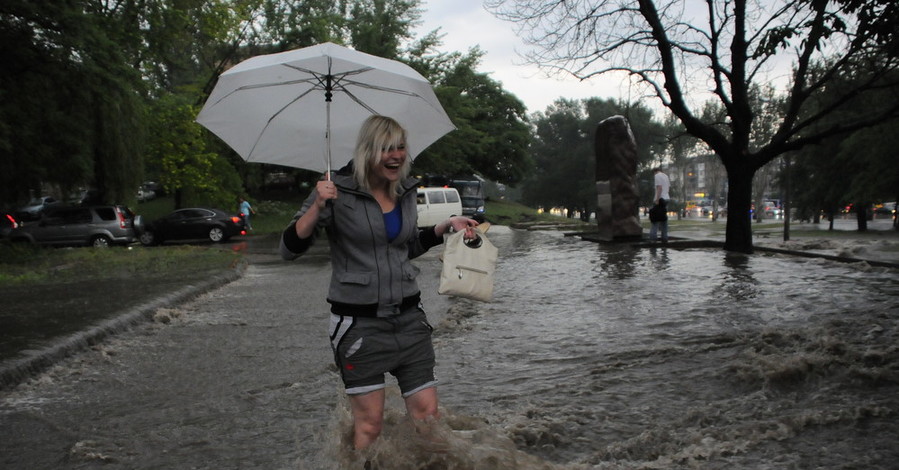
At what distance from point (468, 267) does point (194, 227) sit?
2888 centimetres

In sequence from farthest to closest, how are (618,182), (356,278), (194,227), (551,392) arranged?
(194,227)
(618,182)
(551,392)
(356,278)

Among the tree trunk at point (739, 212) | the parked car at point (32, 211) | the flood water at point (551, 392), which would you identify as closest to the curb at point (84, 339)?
the flood water at point (551, 392)

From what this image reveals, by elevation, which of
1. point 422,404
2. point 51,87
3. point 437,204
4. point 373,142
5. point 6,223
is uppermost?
point 51,87

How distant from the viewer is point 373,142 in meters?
3.52

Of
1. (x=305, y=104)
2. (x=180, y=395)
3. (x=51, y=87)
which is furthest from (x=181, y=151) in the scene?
(x=305, y=104)

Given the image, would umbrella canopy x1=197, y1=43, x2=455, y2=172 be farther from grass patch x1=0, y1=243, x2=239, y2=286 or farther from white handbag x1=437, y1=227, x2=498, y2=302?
grass patch x1=0, y1=243, x2=239, y2=286

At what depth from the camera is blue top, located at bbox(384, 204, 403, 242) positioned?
3574mm

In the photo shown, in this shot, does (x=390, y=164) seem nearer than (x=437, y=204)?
Yes

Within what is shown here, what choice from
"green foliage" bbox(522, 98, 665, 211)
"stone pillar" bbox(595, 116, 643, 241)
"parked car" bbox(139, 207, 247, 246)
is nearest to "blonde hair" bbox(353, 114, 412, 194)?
"stone pillar" bbox(595, 116, 643, 241)

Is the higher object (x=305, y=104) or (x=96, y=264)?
(x=305, y=104)

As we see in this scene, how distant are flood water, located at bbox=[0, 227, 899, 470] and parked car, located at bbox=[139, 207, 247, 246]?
21.2 m

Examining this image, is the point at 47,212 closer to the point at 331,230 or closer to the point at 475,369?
the point at 475,369

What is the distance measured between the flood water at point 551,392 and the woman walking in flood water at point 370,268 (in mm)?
322

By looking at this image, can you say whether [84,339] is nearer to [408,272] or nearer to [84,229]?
[408,272]
